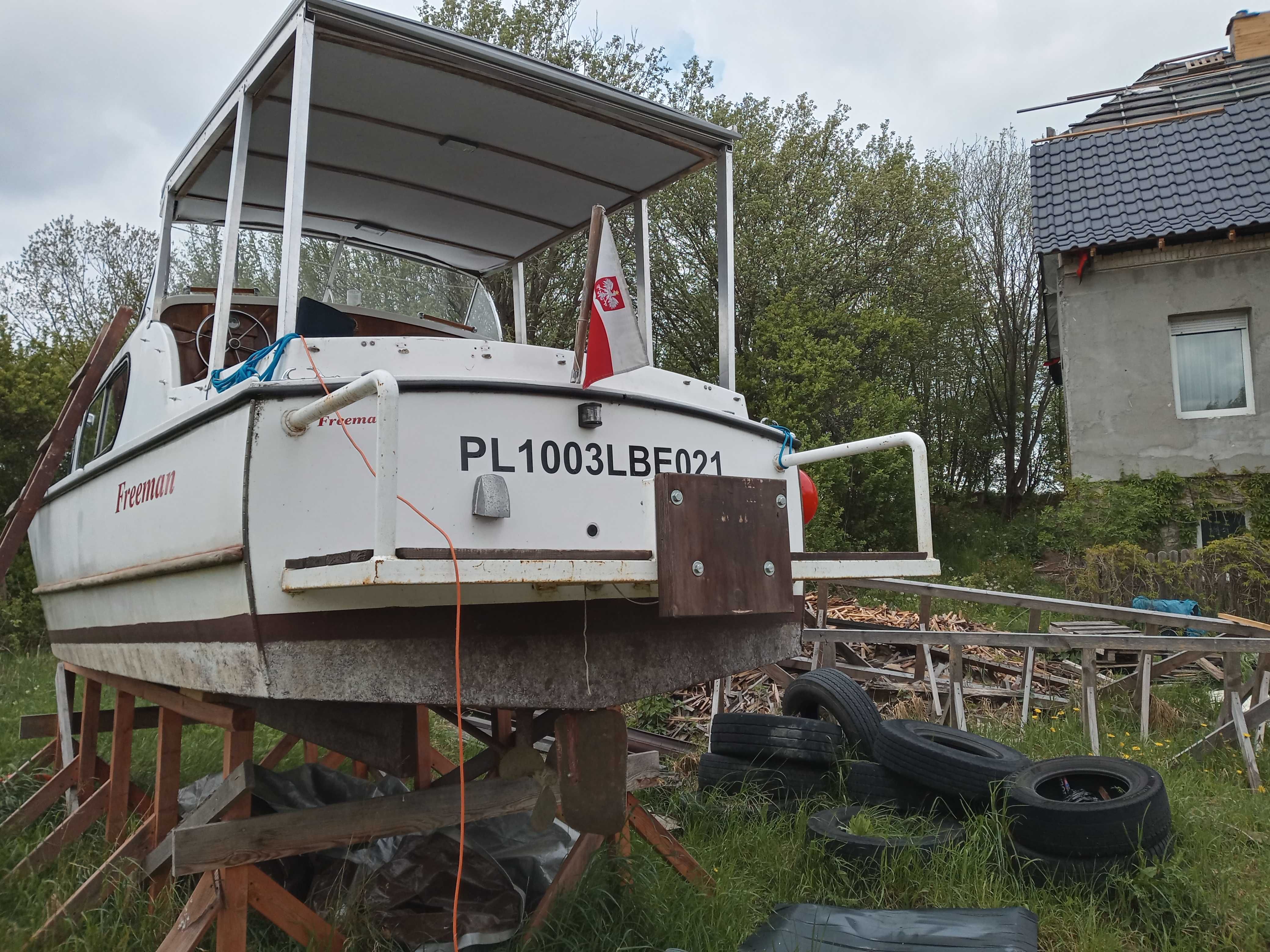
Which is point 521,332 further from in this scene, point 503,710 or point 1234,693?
point 1234,693

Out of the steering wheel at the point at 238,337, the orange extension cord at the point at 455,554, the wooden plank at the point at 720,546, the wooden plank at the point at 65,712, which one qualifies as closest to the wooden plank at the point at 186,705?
the wooden plank at the point at 65,712

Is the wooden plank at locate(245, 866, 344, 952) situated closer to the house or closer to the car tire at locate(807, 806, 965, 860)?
the car tire at locate(807, 806, 965, 860)

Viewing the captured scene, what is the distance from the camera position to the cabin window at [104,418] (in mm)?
4492

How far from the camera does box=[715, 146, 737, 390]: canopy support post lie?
4.14m

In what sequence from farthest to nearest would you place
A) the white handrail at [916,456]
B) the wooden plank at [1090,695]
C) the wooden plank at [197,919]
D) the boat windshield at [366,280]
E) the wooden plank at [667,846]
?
the wooden plank at [1090,695]
the boat windshield at [366,280]
the wooden plank at [667,846]
the white handrail at [916,456]
the wooden plank at [197,919]

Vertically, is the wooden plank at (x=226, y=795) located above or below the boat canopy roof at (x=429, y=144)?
below

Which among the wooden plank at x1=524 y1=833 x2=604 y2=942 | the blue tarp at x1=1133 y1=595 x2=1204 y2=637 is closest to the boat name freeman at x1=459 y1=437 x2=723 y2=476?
the wooden plank at x1=524 y1=833 x2=604 y2=942

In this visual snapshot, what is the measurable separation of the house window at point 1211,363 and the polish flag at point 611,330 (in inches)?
420

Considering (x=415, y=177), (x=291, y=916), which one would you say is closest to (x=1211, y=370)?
(x=415, y=177)

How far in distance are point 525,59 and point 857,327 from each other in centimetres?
1452

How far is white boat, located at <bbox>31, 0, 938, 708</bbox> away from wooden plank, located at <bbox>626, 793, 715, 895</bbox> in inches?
29.5

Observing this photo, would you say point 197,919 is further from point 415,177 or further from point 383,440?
point 415,177

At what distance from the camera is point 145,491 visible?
3.62 m

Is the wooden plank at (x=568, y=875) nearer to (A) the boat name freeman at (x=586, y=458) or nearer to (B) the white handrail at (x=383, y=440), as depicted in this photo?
(A) the boat name freeman at (x=586, y=458)
